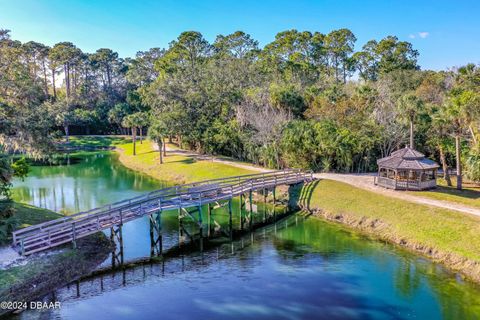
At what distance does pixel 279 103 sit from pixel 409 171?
2428 centimetres

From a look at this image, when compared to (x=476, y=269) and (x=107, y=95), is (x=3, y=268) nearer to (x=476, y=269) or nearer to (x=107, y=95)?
(x=476, y=269)

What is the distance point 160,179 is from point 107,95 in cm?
6441

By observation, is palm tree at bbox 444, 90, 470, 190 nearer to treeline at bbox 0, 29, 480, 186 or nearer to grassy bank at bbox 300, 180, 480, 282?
treeline at bbox 0, 29, 480, 186

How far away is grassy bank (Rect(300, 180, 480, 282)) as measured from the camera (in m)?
26.7

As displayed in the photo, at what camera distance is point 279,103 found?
5875 centimetres

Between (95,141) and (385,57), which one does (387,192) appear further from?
(95,141)

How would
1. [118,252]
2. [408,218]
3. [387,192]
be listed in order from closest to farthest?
1. [118,252]
2. [408,218]
3. [387,192]

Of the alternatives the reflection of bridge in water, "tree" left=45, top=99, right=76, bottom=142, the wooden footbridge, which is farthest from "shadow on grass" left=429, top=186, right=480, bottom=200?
"tree" left=45, top=99, right=76, bottom=142

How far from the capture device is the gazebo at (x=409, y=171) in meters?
38.1

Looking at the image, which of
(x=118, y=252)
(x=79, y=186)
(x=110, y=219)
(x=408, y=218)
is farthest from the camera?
(x=79, y=186)

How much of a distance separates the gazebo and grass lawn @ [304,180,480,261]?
115 inches

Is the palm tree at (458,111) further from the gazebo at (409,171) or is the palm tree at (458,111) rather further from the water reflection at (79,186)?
the water reflection at (79,186)

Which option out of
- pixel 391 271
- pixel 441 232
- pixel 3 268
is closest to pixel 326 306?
pixel 391 271

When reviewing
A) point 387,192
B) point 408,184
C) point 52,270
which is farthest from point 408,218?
point 52,270
